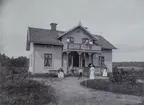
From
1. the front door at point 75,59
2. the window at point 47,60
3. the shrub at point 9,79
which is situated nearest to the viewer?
the shrub at point 9,79

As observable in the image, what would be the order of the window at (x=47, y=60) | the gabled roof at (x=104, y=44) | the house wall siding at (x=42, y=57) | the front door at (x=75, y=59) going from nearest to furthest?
the house wall siding at (x=42, y=57) → the window at (x=47, y=60) → the front door at (x=75, y=59) → the gabled roof at (x=104, y=44)

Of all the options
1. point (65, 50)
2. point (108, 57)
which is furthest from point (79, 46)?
point (108, 57)

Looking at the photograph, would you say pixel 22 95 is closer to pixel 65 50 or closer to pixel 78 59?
pixel 65 50

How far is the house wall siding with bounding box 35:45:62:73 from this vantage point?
20.9m

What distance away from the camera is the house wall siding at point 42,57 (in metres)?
20.9

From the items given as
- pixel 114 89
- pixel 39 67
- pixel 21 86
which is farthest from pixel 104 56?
pixel 21 86

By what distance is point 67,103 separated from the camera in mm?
7348

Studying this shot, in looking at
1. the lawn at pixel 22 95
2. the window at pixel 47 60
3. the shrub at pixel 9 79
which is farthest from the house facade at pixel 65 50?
the lawn at pixel 22 95

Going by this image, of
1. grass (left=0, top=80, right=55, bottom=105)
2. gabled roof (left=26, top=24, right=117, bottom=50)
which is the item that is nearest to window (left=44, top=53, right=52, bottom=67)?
Result: gabled roof (left=26, top=24, right=117, bottom=50)

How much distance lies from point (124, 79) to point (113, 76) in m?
0.86

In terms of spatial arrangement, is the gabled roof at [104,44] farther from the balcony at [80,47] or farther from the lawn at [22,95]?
the lawn at [22,95]

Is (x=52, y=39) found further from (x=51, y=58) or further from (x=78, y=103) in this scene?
(x=78, y=103)

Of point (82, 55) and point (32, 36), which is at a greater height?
point (32, 36)

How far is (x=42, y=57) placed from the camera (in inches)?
837
